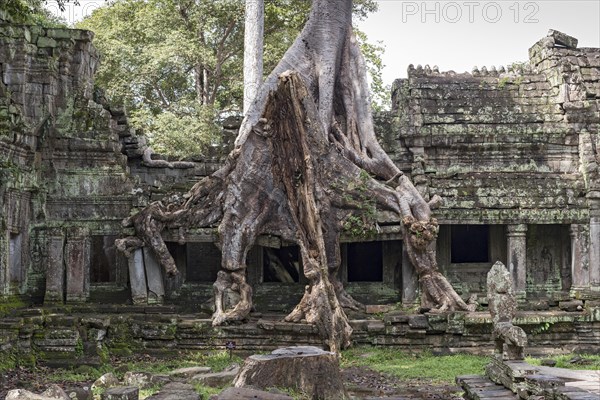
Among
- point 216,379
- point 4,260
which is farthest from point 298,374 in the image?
point 4,260

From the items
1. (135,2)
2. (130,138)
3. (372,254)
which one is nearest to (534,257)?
(372,254)

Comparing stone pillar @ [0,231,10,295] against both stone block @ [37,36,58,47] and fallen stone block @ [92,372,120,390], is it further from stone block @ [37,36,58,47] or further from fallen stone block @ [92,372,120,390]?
fallen stone block @ [92,372,120,390]

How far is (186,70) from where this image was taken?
28.0m

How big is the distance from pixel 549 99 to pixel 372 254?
5035mm

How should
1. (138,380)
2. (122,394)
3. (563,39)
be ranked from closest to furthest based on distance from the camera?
(122,394)
(138,380)
(563,39)

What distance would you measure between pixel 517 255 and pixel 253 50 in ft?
30.0

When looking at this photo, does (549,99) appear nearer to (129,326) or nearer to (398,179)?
(398,179)

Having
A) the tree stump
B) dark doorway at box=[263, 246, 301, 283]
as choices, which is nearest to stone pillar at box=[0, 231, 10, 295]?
dark doorway at box=[263, 246, 301, 283]

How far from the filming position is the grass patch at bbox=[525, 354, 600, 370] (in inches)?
475

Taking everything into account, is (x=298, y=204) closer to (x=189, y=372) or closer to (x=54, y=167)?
(x=189, y=372)

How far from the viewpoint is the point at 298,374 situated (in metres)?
9.72

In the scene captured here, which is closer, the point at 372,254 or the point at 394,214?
the point at 394,214

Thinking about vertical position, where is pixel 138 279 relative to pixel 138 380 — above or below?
above

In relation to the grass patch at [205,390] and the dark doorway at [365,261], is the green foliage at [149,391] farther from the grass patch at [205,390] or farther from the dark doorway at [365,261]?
the dark doorway at [365,261]
